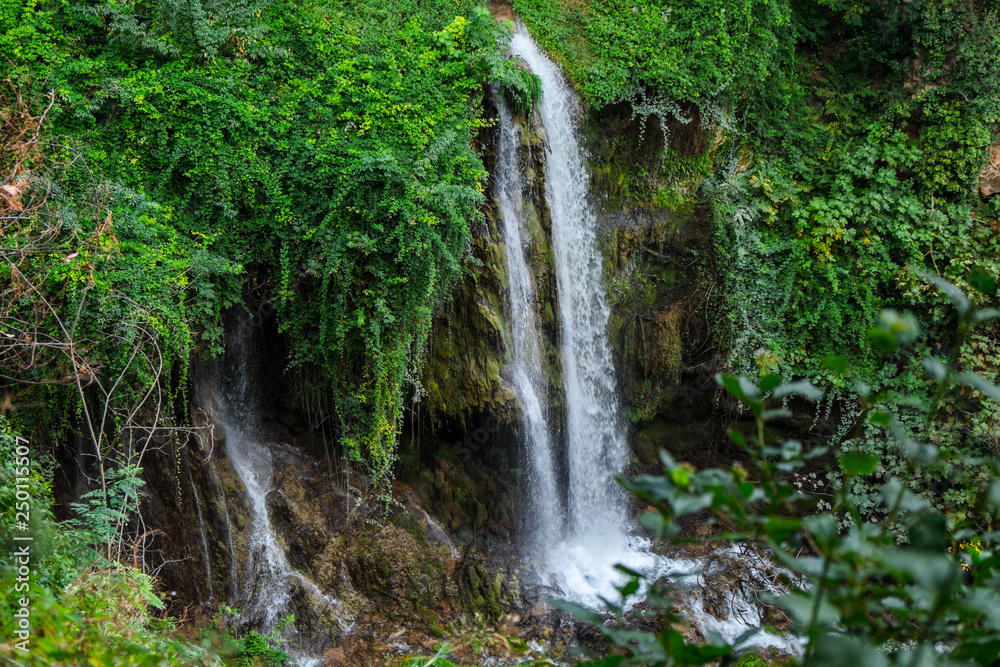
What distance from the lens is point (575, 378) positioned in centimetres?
752

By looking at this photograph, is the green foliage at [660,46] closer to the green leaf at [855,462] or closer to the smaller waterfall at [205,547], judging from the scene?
the smaller waterfall at [205,547]

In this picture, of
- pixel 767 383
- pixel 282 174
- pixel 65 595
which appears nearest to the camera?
pixel 767 383

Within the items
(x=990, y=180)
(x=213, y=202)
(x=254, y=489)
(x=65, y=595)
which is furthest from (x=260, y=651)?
(x=990, y=180)

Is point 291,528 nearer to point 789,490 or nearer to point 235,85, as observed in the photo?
point 235,85

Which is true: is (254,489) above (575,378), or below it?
below

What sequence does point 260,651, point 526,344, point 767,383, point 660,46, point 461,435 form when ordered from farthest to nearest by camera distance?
point 660,46
point 461,435
point 526,344
point 260,651
point 767,383

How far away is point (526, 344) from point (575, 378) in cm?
93

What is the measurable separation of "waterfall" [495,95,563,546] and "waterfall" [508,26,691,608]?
0.04ft

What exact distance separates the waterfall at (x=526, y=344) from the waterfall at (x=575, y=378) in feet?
0.04

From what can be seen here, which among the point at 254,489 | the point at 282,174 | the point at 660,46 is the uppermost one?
the point at 660,46

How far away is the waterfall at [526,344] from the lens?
658 centimetres

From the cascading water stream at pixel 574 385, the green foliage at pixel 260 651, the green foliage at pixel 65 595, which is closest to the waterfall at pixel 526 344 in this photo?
the cascading water stream at pixel 574 385

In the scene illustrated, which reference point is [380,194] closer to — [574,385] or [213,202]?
[213,202]

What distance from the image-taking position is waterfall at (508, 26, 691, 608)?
6.88 metres
